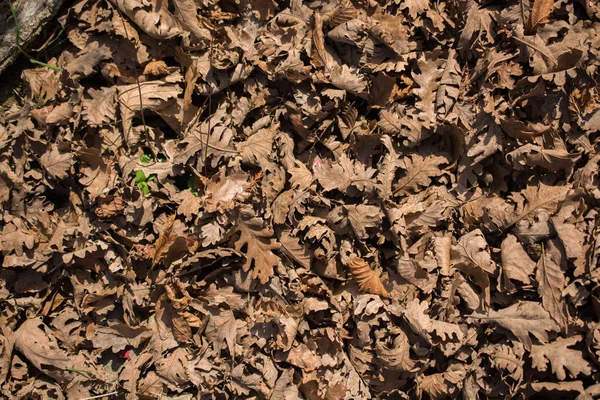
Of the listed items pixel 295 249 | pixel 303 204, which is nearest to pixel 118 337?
pixel 295 249

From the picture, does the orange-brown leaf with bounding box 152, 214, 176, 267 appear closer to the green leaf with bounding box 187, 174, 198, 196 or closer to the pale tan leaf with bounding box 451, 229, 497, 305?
the green leaf with bounding box 187, 174, 198, 196

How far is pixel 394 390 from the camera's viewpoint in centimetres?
297

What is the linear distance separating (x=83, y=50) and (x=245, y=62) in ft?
3.09

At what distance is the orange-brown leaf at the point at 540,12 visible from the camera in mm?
3004

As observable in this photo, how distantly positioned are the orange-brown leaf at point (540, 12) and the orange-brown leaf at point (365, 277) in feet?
5.58

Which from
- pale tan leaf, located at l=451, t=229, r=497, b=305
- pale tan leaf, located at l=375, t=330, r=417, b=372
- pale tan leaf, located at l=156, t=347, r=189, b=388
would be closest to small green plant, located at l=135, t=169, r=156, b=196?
pale tan leaf, located at l=156, t=347, r=189, b=388

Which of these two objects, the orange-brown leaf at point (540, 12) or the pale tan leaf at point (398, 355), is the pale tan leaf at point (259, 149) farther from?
the orange-brown leaf at point (540, 12)

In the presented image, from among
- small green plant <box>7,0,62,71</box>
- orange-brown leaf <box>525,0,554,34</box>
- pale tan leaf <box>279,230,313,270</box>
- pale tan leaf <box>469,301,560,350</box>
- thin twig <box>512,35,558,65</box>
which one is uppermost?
small green plant <box>7,0,62,71</box>

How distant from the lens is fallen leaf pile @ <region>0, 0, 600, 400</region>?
9.43 feet

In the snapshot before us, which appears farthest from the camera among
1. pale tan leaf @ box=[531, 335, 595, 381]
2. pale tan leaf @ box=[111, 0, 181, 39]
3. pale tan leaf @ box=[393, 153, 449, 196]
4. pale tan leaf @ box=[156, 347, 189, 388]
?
pale tan leaf @ box=[393, 153, 449, 196]

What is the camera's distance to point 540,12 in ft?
9.90

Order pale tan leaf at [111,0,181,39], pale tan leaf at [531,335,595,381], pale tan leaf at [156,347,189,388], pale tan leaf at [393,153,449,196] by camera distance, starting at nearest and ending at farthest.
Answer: pale tan leaf at [531,335,595,381], pale tan leaf at [156,347,189,388], pale tan leaf at [111,0,181,39], pale tan leaf at [393,153,449,196]

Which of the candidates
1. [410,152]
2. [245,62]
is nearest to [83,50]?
[245,62]

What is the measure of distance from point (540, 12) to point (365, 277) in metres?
1.82
